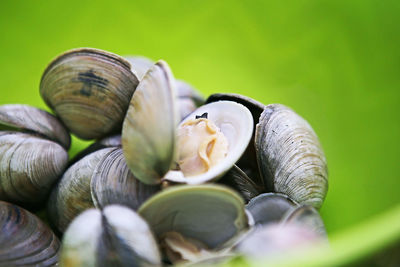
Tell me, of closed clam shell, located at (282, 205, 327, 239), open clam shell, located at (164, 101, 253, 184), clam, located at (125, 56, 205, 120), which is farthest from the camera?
clam, located at (125, 56, 205, 120)

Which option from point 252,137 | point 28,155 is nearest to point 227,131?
point 252,137

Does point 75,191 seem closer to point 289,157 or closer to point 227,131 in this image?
point 227,131

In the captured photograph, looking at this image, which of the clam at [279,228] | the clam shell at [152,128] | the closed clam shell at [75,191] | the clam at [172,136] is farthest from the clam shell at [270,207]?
the closed clam shell at [75,191]

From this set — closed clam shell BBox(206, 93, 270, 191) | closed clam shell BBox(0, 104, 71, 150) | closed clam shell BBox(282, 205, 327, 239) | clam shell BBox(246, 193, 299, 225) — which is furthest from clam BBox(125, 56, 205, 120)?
closed clam shell BBox(282, 205, 327, 239)

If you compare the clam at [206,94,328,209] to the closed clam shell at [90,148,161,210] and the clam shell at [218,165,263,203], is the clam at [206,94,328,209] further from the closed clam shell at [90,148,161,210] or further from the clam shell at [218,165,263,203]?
the closed clam shell at [90,148,161,210]

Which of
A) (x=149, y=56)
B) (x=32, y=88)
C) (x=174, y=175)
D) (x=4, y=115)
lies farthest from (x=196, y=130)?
(x=32, y=88)

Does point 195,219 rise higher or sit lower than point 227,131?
lower
